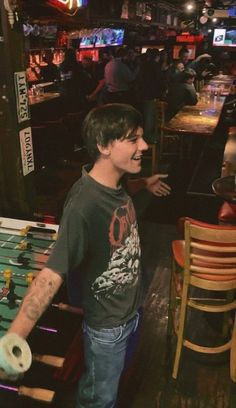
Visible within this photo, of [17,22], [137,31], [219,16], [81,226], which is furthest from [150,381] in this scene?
[219,16]

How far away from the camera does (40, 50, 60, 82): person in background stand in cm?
1365

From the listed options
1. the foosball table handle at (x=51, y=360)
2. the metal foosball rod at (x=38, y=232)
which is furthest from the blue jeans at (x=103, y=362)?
the metal foosball rod at (x=38, y=232)

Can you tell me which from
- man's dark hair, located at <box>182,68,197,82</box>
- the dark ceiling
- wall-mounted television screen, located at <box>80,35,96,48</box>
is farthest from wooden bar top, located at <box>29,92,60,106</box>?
wall-mounted television screen, located at <box>80,35,96,48</box>

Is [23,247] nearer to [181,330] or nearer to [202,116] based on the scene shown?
[181,330]

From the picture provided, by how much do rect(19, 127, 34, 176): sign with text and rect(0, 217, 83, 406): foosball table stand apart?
0.63 meters

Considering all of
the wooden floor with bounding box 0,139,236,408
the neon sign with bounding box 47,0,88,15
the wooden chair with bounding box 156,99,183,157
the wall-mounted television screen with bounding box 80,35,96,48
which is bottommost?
the wooden floor with bounding box 0,139,236,408

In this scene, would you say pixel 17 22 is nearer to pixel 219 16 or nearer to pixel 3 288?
pixel 3 288

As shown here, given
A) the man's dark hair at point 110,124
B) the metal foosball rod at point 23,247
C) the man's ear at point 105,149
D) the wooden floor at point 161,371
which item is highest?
the man's dark hair at point 110,124

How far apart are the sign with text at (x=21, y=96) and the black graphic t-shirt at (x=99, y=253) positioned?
1.80 meters

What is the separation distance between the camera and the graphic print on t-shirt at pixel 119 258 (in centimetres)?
214

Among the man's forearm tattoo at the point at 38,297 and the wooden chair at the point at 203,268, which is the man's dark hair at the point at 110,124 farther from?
the wooden chair at the point at 203,268

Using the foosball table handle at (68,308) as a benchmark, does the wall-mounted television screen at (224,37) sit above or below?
above

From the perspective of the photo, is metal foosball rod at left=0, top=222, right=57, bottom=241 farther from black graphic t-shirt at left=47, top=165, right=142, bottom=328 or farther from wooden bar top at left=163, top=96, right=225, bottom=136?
wooden bar top at left=163, top=96, right=225, bottom=136

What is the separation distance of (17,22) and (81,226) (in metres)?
2.34
